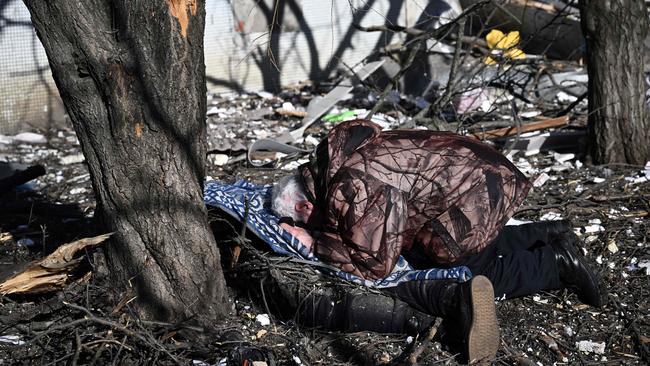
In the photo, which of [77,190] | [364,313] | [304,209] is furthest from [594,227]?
[77,190]

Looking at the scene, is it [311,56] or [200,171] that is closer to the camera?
[200,171]

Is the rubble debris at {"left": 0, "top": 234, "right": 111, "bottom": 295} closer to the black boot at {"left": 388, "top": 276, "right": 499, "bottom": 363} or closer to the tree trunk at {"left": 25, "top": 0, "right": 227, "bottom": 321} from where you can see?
the tree trunk at {"left": 25, "top": 0, "right": 227, "bottom": 321}

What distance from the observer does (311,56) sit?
9586 mm

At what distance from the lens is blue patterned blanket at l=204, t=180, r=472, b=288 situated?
4.20 metres

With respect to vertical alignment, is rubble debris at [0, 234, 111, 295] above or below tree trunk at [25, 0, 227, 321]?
below

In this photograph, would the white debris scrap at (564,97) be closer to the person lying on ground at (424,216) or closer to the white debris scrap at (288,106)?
the white debris scrap at (288,106)

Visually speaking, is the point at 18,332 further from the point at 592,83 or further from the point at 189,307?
the point at 592,83

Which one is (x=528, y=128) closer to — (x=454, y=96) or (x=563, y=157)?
(x=563, y=157)

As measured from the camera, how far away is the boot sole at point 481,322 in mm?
3846

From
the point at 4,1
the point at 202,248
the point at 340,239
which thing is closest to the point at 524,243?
the point at 340,239

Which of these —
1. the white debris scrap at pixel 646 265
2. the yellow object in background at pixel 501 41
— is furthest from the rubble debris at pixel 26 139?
the white debris scrap at pixel 646 265

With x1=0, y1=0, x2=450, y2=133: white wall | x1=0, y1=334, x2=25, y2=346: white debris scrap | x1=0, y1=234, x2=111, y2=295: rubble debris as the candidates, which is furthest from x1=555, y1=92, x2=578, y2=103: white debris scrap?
x1=0, y1=334, x2=25, y2=346: white debris scrap

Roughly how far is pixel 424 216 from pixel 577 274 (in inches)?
36.0

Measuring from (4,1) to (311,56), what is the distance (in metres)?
3.36
